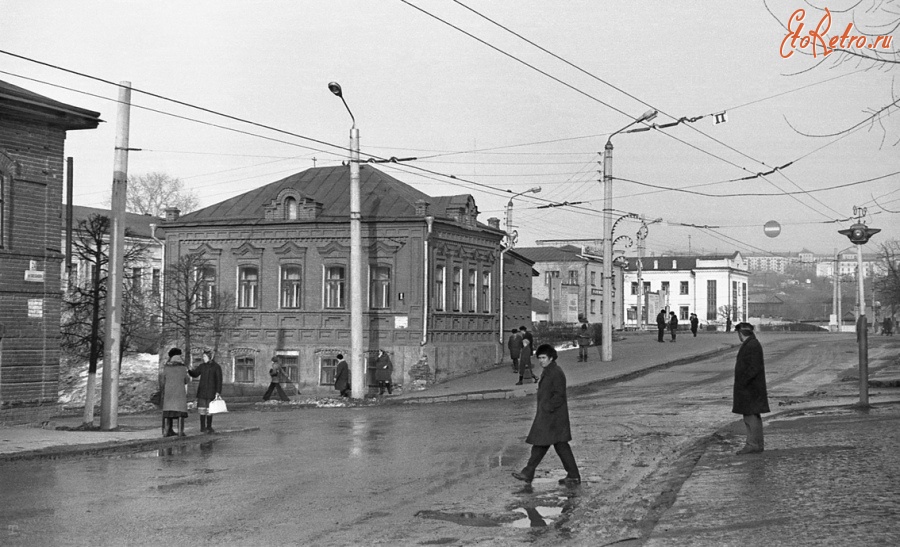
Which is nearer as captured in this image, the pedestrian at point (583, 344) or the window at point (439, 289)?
the pedestrian at point (583, 344)

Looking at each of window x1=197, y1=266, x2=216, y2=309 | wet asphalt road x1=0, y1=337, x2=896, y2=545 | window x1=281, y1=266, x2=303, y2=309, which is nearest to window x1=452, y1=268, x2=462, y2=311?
window x1=281, y1=266, x2=303, y2=309

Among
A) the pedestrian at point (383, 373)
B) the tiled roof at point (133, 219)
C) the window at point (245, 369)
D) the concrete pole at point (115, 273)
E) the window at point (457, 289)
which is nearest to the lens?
the concrete pole at point (115, 273)

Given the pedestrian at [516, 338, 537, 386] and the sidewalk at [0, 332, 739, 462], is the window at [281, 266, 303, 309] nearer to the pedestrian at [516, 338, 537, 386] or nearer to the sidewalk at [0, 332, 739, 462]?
the sidewalk at [0, 332, 739, 462]

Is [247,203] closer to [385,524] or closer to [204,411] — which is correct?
[204,411]

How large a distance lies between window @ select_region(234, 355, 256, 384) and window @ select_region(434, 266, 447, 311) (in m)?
8.61

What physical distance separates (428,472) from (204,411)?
8.81 meters

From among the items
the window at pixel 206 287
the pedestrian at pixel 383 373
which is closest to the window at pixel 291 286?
the window at pixel 206 287

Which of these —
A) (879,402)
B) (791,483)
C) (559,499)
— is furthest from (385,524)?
(879,402)

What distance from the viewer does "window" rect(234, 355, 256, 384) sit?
4272 centimetres

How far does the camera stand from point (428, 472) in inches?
512

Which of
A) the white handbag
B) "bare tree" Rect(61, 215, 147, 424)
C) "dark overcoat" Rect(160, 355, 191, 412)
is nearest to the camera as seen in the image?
"dark overcoat" Rect(160, 355, 191, 412)

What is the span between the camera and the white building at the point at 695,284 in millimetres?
122938

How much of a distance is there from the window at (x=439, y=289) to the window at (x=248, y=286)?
27.0 ft

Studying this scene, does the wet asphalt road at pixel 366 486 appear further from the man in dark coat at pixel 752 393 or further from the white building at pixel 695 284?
the white building at pixel 695 284
